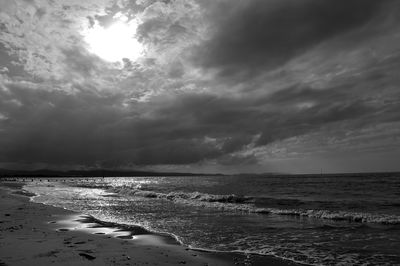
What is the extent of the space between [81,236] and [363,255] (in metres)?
11.4

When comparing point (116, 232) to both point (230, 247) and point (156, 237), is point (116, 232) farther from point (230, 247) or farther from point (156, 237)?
point (230, 247)

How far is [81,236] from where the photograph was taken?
13617 mm

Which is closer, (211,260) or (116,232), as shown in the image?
(211,260)

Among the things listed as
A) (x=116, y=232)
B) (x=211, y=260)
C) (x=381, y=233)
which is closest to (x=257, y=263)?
(x=211, y=260)

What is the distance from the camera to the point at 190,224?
59.3 feet

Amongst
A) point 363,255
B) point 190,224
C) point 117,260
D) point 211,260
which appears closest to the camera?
point 117,260

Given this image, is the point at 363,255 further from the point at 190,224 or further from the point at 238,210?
the point at 238,210

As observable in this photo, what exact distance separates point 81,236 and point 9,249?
3535 mm

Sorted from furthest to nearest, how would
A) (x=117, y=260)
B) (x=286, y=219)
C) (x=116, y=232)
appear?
(x=286, y=219) < (x=116, y=232) < (x=117, y=260)

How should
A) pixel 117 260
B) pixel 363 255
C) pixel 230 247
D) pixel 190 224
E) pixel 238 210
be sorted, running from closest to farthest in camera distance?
pixel 117 260 < pixel 363 255 < pixel 230 247 < pixel 190 224 < pixel 238 210

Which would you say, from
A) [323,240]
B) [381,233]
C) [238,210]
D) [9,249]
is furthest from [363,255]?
[238,210]

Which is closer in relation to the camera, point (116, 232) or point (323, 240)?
point (323, 240)

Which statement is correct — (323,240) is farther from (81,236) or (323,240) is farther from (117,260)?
(81,236)

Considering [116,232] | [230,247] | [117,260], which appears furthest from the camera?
[116,232]
